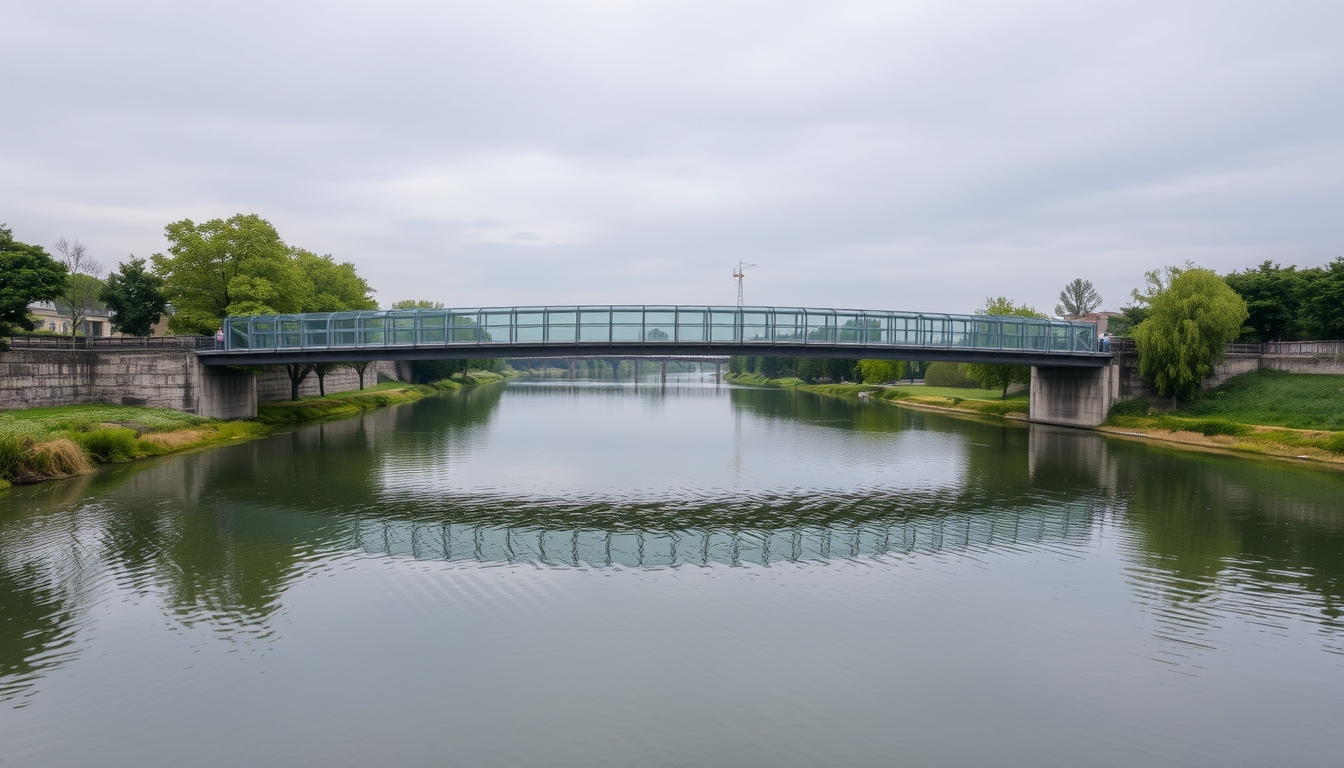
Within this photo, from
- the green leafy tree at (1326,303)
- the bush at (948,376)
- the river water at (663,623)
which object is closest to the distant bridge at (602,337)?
the river water at (663,623)

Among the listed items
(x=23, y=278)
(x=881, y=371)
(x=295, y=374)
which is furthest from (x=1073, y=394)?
(x=23, y=278)

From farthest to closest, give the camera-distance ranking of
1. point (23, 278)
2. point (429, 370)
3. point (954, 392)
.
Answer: point (429, 370) < point (954, 392) < point (23, 278)

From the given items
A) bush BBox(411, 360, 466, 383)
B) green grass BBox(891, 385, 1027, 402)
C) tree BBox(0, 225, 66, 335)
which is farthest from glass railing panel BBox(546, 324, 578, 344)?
bush BBox(411, 360, 466, 383)

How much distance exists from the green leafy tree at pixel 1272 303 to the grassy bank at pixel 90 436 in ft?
265

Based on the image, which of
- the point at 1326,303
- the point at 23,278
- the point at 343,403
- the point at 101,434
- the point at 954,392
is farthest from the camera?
the point at 954,392

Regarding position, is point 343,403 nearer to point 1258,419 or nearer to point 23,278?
point 23,278

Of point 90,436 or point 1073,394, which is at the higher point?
point 1073,394

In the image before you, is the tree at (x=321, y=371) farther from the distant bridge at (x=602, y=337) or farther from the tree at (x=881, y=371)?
the tree at (x=881, y=371)


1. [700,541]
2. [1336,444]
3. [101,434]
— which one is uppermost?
[101,434]

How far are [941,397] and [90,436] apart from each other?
247 feet

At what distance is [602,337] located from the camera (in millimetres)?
45875

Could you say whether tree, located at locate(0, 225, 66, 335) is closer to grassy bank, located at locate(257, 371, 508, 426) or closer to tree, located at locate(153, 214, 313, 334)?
tree, located at locate(153, 214, 313, 334)

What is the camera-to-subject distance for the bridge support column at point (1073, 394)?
58.5 meters

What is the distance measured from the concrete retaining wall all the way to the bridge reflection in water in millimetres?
30157
